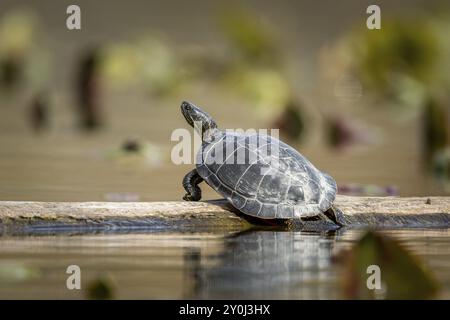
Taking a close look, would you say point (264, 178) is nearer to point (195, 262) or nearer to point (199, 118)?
point (199, 118)

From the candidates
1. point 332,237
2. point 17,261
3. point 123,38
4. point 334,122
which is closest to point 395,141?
point 334,122

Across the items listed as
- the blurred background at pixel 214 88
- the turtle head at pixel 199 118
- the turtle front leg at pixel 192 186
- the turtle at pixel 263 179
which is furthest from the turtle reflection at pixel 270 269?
the blurred background at pixel 214 88

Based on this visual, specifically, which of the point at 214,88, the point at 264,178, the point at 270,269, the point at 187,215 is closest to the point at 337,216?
the point at 264,178

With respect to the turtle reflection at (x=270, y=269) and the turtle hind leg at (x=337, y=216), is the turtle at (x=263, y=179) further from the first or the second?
the turtle reflection at (x=270, y=269)

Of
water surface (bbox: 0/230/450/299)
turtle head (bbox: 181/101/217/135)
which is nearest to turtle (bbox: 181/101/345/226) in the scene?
water surface (bbox: 0/230/450/299)
